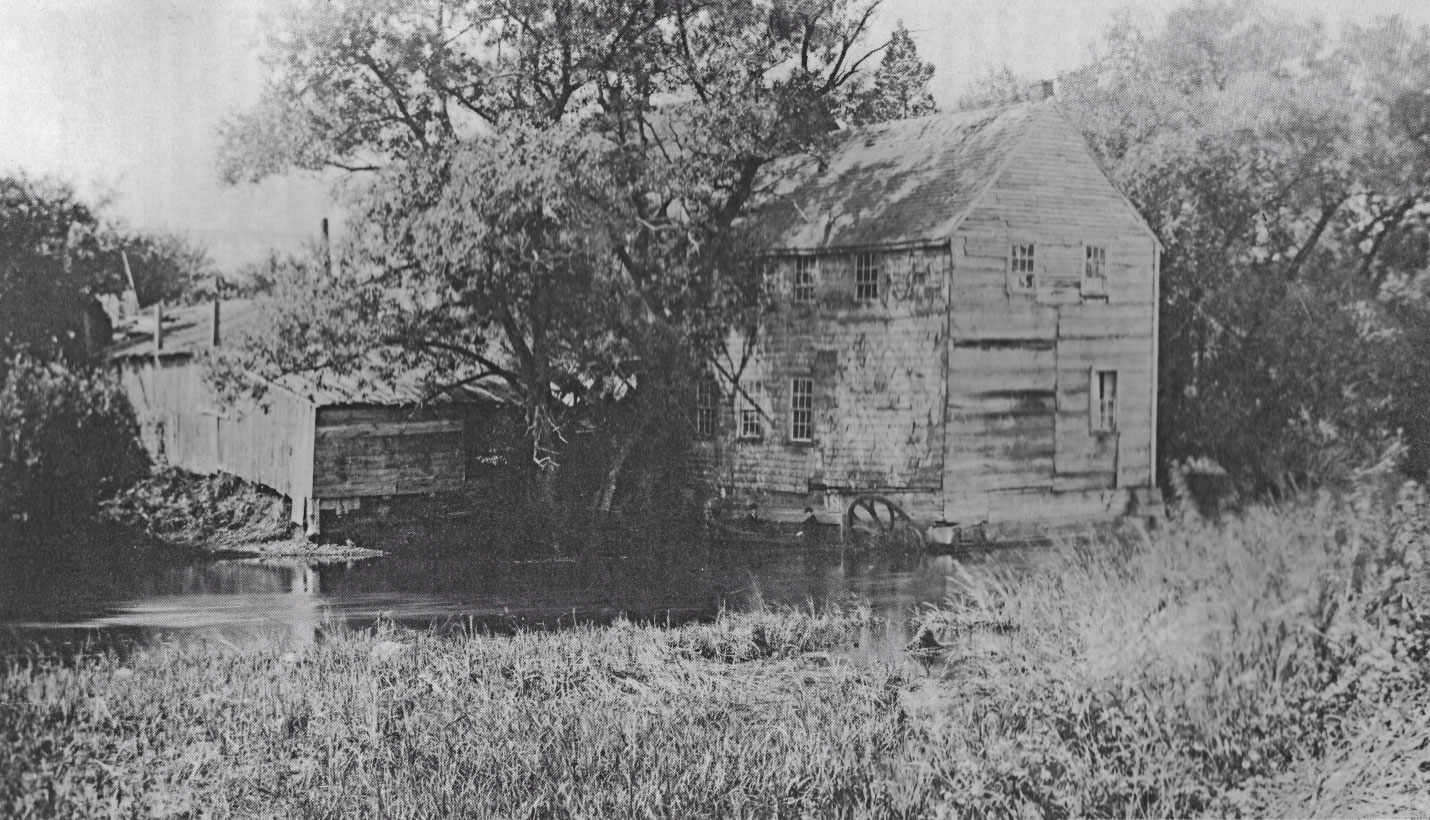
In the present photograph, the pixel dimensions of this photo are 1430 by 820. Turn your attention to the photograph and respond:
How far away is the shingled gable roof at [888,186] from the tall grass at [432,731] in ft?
5.87

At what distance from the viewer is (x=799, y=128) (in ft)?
18.2

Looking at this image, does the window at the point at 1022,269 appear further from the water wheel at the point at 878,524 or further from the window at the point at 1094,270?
the water wheel at the point at 878,524

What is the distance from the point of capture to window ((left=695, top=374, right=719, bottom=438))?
5535 millimetres

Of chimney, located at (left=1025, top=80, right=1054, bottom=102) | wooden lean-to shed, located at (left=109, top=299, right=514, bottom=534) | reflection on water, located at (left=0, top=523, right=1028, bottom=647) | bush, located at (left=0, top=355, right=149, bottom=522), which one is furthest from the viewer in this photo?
chimney, located at (left=1025, top=80, right=1054, bottom=102)

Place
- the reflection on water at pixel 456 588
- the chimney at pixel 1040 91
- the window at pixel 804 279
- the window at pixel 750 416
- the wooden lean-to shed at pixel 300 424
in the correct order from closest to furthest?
1. the reflection on water at pixel 456 588
2. the wooden lean-to shed at pixel 300 424
3. the chimney at pixel 1040 91
4. the window at pixel 750 416
5. the window at pixel 804 279

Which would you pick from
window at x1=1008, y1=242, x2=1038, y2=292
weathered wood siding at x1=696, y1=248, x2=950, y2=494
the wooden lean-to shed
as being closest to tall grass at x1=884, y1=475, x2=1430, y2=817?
weathered wood siding at x1=696, y1=248, x2=950, y2=494

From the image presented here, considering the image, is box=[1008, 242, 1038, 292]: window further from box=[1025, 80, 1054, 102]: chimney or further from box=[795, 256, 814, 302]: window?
box=[795, 256, 814, 302]: window

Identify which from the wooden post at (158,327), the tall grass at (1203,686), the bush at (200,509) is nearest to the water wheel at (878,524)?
the tall grass at (1203,686)

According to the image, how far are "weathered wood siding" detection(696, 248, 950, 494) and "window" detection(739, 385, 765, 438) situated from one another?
0.06 ft

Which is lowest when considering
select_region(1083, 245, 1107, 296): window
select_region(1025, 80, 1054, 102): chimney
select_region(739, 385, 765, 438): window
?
select_region(739, 385, 765, 438): window

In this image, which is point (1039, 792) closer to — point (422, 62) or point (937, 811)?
point (937, 811)

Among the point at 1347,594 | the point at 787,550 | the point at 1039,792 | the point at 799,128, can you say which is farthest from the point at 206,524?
the point at 1347,594

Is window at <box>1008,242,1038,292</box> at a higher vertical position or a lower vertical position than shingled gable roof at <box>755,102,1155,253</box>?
lower

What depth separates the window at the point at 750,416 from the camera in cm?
540
